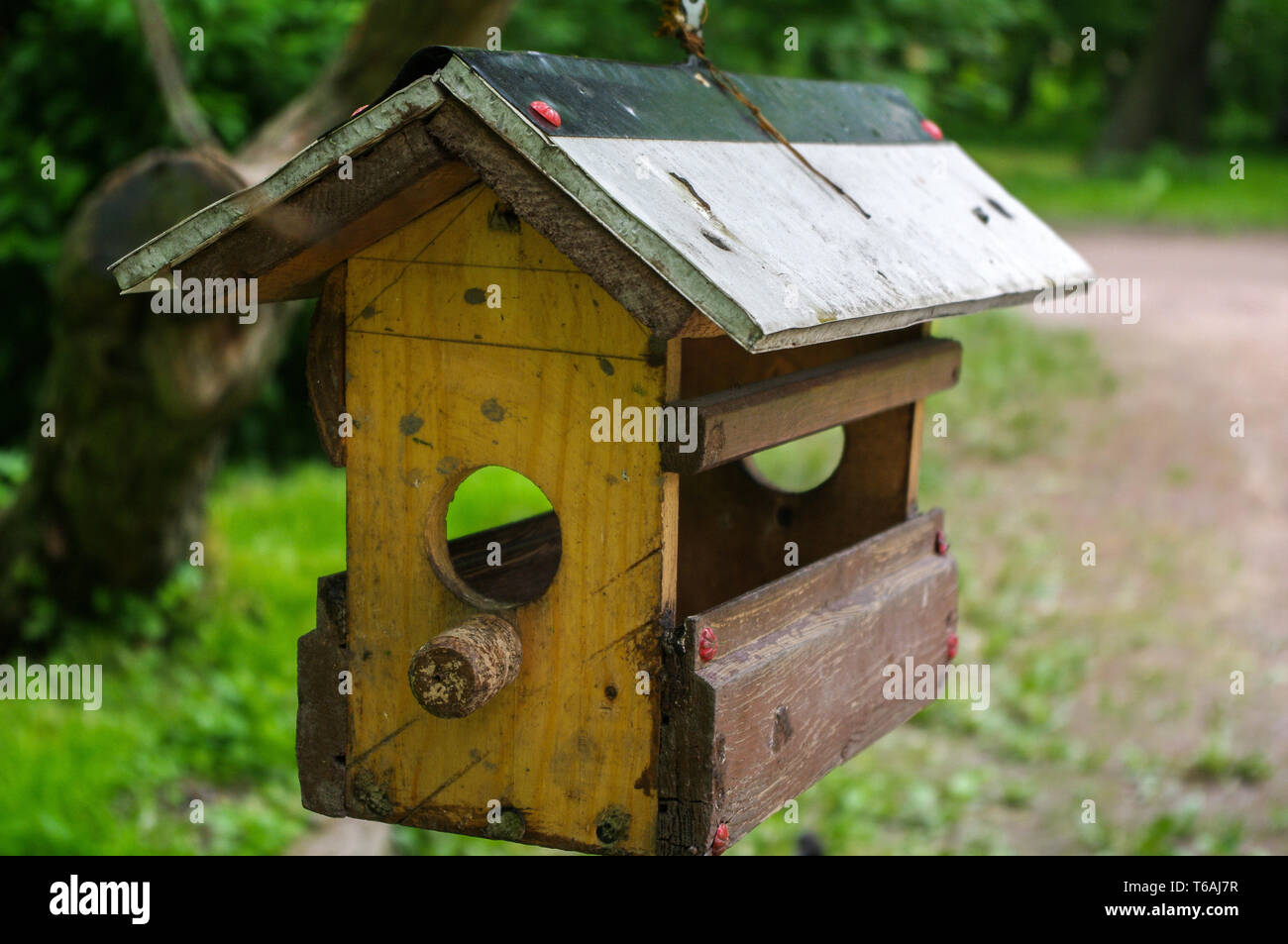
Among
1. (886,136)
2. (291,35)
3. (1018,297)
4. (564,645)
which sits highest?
(291,35)

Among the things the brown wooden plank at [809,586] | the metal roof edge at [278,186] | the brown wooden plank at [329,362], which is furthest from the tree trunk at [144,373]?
the brown wooden plank at [809,586]

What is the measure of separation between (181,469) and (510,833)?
11.4 ft

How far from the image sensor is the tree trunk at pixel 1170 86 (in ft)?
69.5

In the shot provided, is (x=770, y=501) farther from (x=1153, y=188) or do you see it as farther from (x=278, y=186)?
(x=1153, y=188)

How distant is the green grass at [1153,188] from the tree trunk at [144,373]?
11.4 meters

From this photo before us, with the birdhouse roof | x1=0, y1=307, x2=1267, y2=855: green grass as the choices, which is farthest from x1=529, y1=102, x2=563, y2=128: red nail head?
x1=0, y1=307, x2=1267, y2=855: green grass

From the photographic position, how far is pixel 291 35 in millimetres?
7102

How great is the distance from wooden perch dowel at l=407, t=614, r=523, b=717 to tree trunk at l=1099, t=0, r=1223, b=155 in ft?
68.0

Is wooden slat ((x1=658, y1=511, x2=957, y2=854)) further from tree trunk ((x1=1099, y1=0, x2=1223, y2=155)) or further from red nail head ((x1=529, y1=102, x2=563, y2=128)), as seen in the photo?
tree trunk ((x1=1099, y1=0, x2=1223, y2=155))

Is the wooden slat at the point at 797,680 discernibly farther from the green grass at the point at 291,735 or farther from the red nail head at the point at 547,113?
the green grass at the point at 291,735

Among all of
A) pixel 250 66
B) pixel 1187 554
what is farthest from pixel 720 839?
pixel 1187 554

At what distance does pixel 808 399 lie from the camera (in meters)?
2.27
